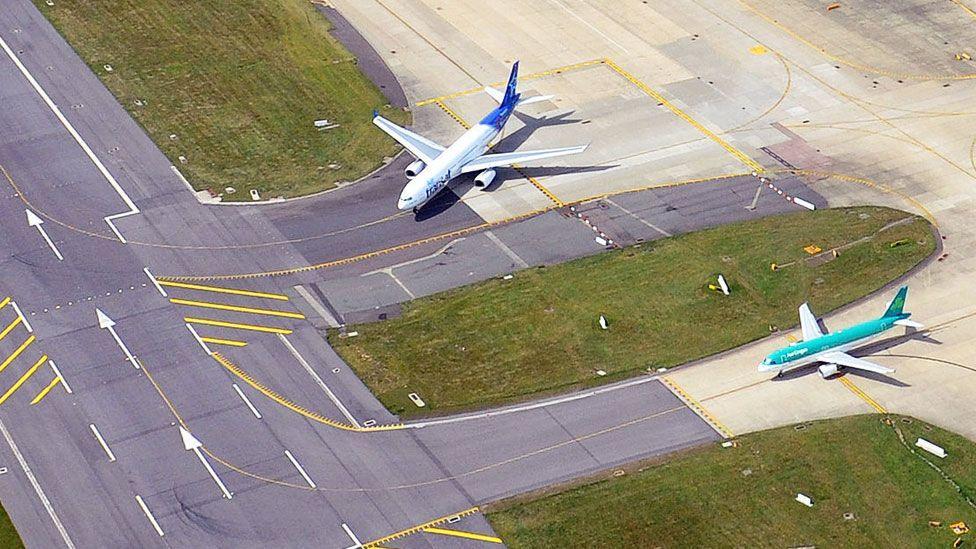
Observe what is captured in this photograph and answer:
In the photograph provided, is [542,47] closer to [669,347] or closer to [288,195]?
[288,195]

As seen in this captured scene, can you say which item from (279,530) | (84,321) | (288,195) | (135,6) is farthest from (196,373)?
(135,6)

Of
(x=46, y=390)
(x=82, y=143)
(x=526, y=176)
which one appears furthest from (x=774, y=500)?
(x=82, y=143)

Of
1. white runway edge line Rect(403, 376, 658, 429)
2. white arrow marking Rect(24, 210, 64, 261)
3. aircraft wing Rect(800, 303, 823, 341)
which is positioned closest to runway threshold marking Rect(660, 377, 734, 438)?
white runway edge line Rect(403, 376, 658, 429)

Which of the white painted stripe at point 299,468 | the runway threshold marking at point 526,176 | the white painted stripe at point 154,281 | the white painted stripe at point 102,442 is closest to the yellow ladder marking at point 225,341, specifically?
the white painted stripe at point 154,281

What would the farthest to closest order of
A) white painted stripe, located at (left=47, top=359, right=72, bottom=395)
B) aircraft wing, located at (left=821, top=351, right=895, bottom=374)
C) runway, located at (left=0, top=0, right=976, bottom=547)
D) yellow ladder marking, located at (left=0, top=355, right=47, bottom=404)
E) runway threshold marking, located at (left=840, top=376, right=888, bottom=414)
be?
aircraft wing, located at (left=821, top=351, right=895, bottom=374)
white painted stripe, located at (left=47, top=359, right=72, bottom=395)
yellow ladder marking, located at (left=0, top=355, right=47, bottom=404)
runway threshold marking, located at (left=840, top=376, right=888, bottom=414)
runway, located at (left=0, top=0, right=976, bottom=547)

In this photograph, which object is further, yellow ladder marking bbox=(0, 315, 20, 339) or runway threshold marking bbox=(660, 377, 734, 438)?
yellow ladder marking bbox=(0, 315, 20, 339)

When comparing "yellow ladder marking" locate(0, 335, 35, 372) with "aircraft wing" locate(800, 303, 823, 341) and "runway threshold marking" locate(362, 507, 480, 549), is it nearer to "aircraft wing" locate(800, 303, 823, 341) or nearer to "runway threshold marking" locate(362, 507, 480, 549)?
"runway threshold marking" locate(362, 507, 480, 549)

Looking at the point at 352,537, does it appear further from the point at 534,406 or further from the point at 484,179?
the point at 484,179
